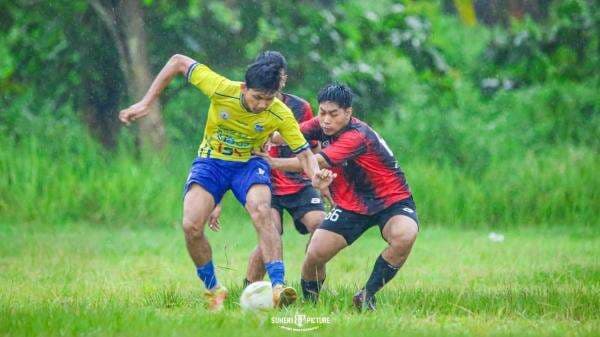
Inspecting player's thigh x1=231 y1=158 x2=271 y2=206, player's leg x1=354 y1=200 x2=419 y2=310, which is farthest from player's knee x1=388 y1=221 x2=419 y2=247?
player's thigh x1=231 y1=158 x2=271 y2=206

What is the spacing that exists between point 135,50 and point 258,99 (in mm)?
7260

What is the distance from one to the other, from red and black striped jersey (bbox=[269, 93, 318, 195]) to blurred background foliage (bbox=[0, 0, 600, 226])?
4.68m

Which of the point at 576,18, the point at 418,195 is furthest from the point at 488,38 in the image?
the point at 418,195

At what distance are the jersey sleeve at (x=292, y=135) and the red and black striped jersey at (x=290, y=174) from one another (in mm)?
882

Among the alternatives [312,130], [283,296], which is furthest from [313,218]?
[283,296]

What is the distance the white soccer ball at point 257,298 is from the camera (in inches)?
254

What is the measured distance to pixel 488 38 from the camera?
1759 cm

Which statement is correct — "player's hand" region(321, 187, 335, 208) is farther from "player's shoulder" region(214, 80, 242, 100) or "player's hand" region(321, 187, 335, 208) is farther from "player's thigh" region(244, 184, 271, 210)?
"player's shoulder" region(214, 80, 242, 100)

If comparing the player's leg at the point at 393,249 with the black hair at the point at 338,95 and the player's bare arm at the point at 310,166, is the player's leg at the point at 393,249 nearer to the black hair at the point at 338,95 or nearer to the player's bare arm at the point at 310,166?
the player's bare arm at the point at 310,166

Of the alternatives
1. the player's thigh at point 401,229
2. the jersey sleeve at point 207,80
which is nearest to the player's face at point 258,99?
the jersey sleeve at point 207,80

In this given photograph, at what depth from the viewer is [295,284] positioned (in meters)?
7.93

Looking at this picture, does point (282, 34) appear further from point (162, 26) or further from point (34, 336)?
point (34, 336)

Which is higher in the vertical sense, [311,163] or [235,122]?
[235,122]

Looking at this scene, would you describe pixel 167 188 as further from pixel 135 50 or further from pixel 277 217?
pixel 277 217
